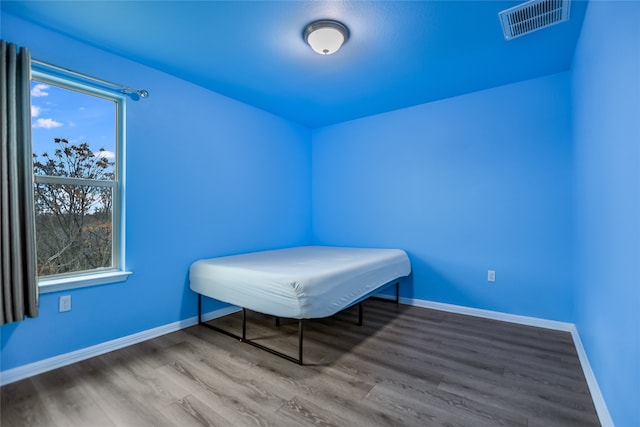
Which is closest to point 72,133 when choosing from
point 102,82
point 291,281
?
point 102,82

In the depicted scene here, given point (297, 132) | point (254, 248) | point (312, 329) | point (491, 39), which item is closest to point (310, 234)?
point (254, 248)

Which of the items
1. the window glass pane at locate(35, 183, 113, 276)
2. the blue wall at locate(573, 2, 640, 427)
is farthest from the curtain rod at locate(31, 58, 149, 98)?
the blue wall at locate(573, 2, 640, 427)

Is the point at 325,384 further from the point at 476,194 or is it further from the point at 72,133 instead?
the point at 72,133

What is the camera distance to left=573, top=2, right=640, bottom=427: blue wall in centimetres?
108

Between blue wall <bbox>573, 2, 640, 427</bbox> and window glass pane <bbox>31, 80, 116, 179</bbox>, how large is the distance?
317 centimetres

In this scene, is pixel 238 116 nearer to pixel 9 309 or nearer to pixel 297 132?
pixel 297 132

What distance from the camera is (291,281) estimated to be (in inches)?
77.0

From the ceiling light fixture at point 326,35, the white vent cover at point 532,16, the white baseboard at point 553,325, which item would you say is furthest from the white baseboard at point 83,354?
the white vent cover at point 532,16

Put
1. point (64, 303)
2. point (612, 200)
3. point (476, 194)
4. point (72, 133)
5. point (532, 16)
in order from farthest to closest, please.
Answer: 1. point (476, 194)
2. point (72, 133)
3. point (64, 303)
4. point (532, 16)
5. point (612, 200)

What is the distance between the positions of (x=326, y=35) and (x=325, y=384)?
89.5 inches

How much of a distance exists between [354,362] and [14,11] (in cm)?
319

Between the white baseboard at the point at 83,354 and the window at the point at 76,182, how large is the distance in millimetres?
489

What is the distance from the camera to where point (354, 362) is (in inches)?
81.4

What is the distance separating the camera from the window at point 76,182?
205cm
